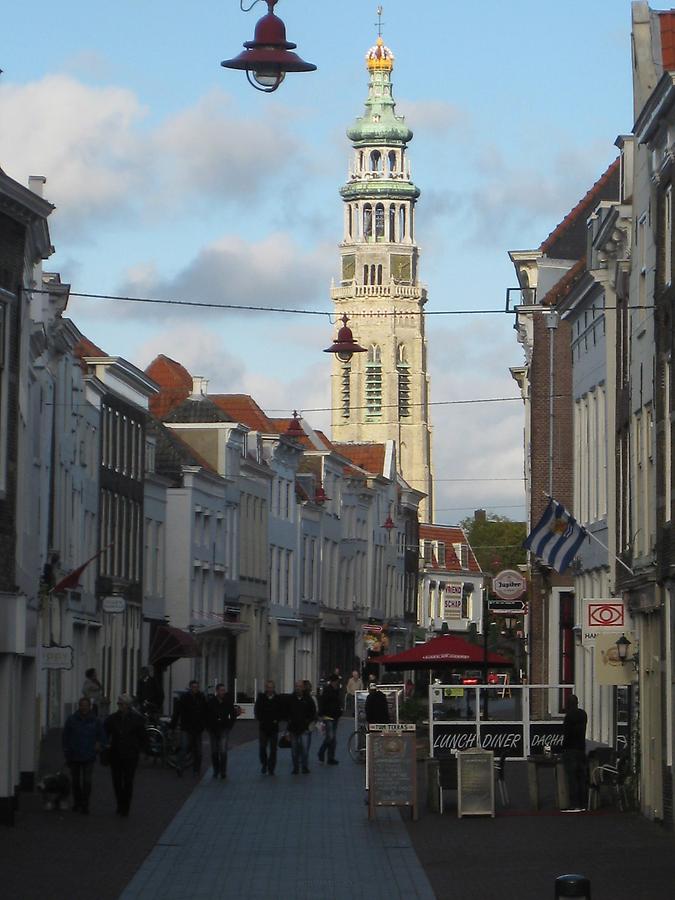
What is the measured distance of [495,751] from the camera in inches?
1212

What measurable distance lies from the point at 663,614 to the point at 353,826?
4552 mm

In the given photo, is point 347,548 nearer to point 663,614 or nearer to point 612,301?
point 612,301

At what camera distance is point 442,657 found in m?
39.3

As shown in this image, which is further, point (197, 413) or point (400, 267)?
point (400, 267)

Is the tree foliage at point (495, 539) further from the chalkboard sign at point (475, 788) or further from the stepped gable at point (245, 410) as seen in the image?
the chalkboard sign at point (475, 788)

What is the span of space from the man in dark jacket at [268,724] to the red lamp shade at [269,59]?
71.1 feet

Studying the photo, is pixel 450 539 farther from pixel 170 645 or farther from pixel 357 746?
pixel 357 746

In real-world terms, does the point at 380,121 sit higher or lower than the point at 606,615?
higher

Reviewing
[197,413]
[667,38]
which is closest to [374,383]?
[197,413]

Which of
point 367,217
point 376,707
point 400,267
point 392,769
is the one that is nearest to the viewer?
point 392,769

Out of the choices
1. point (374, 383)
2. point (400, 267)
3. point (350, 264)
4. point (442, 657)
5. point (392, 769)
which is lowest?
point (392, 769)

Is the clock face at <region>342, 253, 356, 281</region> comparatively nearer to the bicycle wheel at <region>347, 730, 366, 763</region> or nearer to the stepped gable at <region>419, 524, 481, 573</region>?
the stepped gable at <region>419, 524, 481, 573</region>

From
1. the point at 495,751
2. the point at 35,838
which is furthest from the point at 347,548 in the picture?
the point at 35,838

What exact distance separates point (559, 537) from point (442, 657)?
539cm
